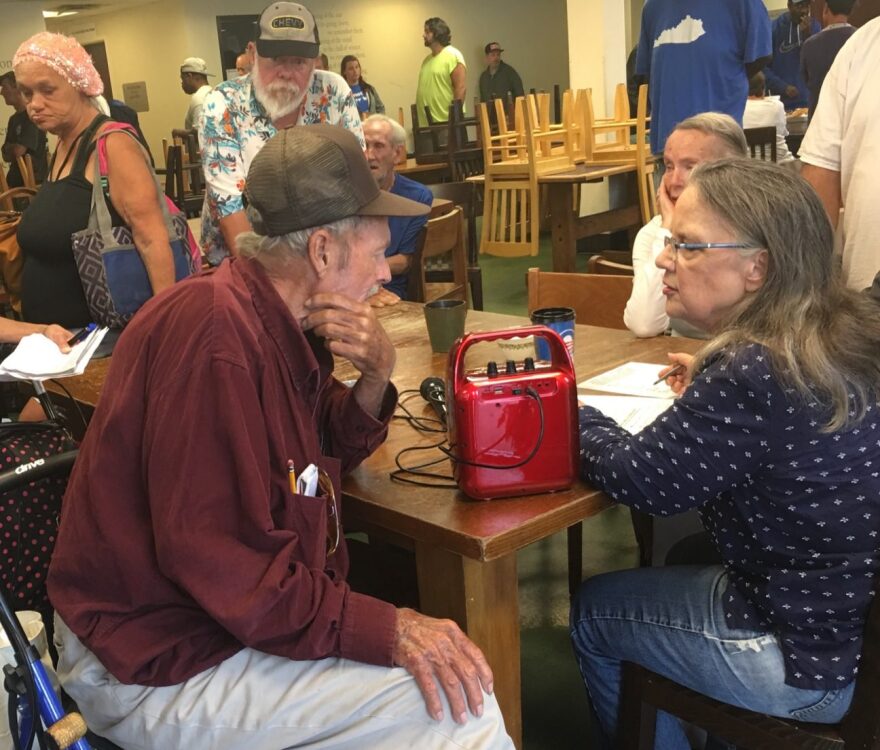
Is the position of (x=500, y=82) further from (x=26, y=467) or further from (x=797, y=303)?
(x=26, y=467)

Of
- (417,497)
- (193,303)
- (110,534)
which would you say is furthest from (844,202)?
(110,534)

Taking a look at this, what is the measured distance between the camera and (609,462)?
1.48 m

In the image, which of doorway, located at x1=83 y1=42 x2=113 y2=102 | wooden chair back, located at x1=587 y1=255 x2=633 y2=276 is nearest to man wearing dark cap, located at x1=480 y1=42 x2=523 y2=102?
doorway, located at x1=83 y1=42 x2=113 y2=102

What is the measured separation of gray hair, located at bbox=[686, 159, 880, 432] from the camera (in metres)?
1.36

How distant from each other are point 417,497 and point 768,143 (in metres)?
4.13

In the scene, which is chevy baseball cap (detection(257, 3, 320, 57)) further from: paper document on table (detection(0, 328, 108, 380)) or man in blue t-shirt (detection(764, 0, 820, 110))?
man in blue t-shirt (detection(764, 0, 820, 110))

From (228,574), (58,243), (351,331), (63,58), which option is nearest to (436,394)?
(351,331)

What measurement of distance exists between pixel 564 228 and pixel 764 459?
15.4 ft

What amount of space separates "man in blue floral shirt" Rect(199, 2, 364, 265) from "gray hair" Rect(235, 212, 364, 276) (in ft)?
5.40

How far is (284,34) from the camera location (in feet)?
9.96

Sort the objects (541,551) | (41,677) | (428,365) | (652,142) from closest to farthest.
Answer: (41,677) < (428,365) < (541,551) < (652,142)

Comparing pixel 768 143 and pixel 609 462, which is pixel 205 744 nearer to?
pixel 609 462

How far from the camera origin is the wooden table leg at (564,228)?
19.6 ft

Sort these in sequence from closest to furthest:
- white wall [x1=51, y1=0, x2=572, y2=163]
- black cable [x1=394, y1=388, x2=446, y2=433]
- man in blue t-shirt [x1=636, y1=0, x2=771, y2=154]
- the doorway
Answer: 1. black cable [x1=394, y1=388, x2=446, y2=433]
2. man in blue t-shirt [x1=636, y1=0, x2=771, y2=154]
3. white wall [x1=51, y1=0, x2=572, y2=163]
4. the doorway
